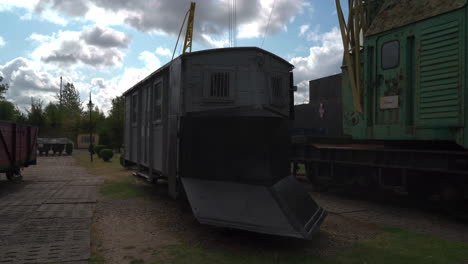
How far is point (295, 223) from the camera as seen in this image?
15.3ft

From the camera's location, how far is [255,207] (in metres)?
4.97

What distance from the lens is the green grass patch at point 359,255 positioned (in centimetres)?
431

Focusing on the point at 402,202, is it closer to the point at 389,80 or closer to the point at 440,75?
the point at 389,80

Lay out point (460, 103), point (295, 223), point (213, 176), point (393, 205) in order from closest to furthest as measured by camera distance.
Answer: point (295, 223) < point (213, 176) < point (460, 103) < point (393, 205)

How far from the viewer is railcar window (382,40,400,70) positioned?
7602mm

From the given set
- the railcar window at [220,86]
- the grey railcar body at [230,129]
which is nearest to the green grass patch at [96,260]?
the grey railcar body at [230,129]

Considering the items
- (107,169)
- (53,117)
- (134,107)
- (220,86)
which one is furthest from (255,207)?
(53,117)

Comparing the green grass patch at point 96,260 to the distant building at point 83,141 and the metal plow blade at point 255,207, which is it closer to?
the metal plow blade at point 255,207

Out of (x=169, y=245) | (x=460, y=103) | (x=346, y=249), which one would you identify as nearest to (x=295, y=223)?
(x=346, y=249)

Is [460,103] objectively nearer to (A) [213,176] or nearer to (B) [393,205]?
(B) [393,205]

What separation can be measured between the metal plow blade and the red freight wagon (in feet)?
27.3

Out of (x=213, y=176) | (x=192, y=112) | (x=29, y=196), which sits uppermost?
(x=192, y=112)

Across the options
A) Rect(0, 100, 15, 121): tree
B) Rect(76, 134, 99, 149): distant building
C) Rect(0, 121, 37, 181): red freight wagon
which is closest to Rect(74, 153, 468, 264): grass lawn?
Rect(0, 121, 37, 181): red freight wagon

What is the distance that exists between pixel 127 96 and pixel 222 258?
8.95 m
